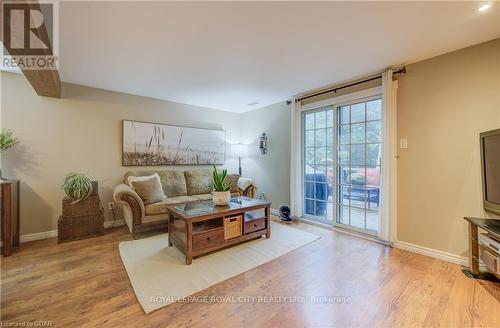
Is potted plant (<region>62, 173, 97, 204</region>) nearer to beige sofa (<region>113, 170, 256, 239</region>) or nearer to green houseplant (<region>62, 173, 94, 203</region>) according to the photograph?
green houseplant (<region>62, 173, 94, 203</region>)

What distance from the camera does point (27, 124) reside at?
113 inches

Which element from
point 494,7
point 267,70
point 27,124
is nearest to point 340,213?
point 267,70

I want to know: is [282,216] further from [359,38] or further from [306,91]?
[359,38]

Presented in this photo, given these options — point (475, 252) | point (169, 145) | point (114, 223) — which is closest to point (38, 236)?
point (114, 223)

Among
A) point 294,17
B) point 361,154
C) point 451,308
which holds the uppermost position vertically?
point 294,17

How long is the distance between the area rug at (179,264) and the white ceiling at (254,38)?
224 cm

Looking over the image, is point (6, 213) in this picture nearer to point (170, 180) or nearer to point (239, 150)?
point (170, 180)

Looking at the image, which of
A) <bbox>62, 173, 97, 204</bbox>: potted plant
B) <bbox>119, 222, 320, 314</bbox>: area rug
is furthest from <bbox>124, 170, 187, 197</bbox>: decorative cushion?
<bbox>119, 222, 320, 314</bbox>: area rug

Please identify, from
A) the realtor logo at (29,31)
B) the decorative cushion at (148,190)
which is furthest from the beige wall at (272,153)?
the realtor logo at (29,31)

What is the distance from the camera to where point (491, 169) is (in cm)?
193

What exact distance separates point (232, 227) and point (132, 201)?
140cm

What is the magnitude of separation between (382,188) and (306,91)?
6.29ft

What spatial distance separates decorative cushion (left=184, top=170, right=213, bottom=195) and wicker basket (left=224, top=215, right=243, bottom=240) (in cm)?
166

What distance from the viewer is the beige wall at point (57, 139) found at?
2.83 meters
